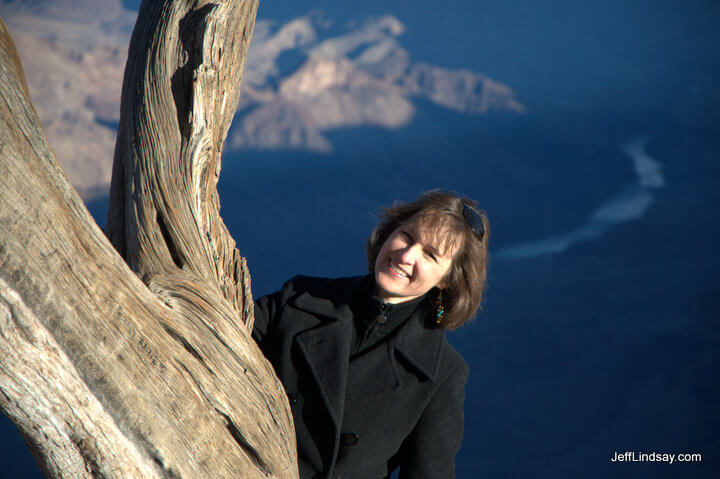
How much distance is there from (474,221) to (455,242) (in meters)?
0.06

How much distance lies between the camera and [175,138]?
2.17 feet

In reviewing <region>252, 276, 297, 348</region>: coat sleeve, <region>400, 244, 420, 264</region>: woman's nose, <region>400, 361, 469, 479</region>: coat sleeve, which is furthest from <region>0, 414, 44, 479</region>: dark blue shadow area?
<region>400, 244, 420, 264</region>: woman's nose

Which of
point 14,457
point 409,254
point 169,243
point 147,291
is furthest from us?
point 14,457

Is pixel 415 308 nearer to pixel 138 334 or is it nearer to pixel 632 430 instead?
pixel 138 334

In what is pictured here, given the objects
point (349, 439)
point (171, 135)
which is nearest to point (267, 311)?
point (349, 439)

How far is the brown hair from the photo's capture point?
85cm

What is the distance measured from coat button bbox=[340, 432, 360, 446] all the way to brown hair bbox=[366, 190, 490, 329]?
0.21m

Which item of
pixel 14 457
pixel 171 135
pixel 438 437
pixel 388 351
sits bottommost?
pixel 14 457

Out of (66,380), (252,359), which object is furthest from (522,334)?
(66,380)

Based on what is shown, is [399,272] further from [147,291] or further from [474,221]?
[147,291]

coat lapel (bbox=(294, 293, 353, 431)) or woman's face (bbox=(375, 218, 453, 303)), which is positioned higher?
woman's face (bbox=(375, 218, 453, 303))

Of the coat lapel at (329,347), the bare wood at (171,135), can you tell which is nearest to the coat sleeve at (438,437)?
the coat lapel at (329,347)

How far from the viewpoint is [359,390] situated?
0.86 meters

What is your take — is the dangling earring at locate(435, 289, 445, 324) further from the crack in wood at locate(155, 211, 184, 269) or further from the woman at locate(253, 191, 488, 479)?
the crack in wood at locate(155, 211, 184, 269)
